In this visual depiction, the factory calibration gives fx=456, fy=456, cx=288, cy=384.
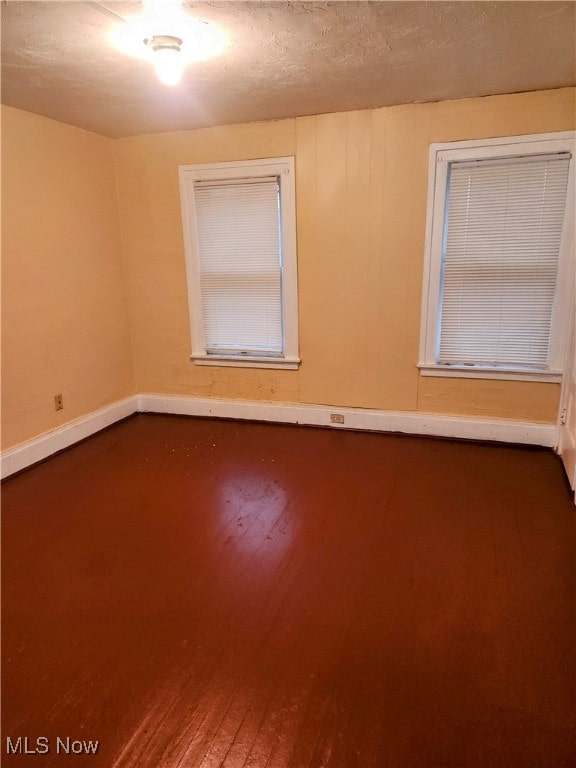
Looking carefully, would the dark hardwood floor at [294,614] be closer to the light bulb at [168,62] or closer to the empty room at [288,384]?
the empty room at [288,384]

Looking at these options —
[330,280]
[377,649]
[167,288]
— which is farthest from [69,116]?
[377,649]

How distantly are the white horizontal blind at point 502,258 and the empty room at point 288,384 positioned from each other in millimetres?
18

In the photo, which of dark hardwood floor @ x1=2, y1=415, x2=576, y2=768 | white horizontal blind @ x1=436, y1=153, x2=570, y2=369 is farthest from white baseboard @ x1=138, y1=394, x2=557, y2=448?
white horizontal blind @ x1=436, y1=153, x2=570, y2=369

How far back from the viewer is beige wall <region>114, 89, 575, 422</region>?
3.15 metres

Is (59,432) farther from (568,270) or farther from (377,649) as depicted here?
(568,270)

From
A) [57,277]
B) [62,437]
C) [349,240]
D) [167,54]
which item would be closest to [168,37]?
[167,54]

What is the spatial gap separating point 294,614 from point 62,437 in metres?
2.45

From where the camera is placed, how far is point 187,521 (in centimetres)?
254

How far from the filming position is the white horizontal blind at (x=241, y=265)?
3.58m

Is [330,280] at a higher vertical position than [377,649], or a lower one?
higher

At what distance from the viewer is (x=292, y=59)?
2309 mm

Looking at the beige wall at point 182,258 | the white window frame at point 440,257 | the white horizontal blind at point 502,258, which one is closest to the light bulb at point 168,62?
the beige wall at point 182,258

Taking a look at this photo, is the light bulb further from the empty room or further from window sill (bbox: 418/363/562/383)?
window sill (bbox: 418/363/562/383)

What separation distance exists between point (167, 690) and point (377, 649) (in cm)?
75
